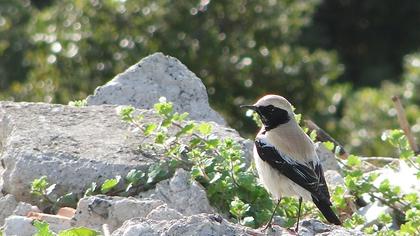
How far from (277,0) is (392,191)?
7073 millimetres

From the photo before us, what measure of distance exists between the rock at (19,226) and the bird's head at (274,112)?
5.04ft

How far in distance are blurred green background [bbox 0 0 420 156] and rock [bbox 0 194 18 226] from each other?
5501 mm

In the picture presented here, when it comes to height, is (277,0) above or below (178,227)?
above

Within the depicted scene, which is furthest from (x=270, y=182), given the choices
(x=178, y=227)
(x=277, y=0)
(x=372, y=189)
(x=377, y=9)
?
(x=377, y=9)

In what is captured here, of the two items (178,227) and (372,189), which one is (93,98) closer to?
(372,189)

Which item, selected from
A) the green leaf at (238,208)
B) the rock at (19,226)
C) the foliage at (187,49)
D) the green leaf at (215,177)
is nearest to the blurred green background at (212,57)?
the foliage at (187,49)

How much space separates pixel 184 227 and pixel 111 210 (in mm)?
947

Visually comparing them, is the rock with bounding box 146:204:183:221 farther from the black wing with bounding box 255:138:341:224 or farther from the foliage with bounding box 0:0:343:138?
the foliage with bounding box 0:0:343:138

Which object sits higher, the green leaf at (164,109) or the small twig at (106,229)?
the green leaf at (164,109)

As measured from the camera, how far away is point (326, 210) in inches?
303

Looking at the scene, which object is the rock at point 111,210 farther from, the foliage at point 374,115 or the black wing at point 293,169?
the foliage at point 374,115

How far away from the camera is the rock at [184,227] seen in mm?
6559

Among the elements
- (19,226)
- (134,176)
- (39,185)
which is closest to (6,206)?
(39,185)

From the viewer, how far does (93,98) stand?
9.31m
